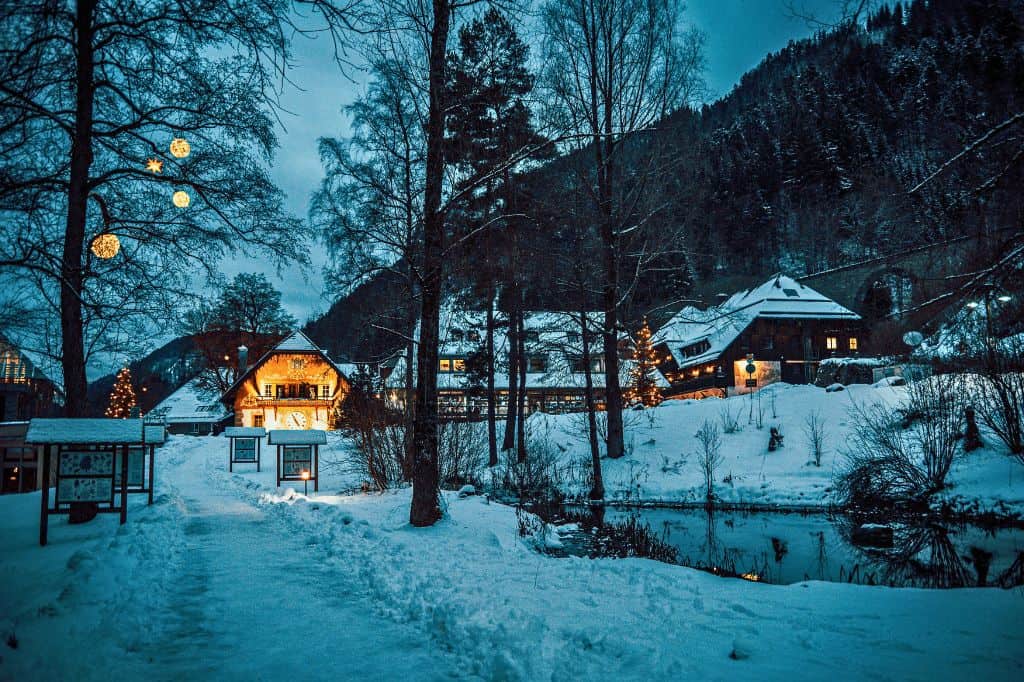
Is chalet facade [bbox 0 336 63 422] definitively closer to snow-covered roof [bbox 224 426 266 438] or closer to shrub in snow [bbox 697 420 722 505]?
snow-covered roof [bbox 224 426 266 438]

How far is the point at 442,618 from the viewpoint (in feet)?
16.9

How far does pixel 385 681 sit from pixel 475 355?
2142cm

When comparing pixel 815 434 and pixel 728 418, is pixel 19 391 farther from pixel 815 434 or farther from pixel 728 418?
pixel 815 434

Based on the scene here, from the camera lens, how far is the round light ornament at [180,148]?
10188 millimetres

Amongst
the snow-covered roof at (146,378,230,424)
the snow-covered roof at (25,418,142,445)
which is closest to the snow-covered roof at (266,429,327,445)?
the snow-covered roof at (25,418,142,445)

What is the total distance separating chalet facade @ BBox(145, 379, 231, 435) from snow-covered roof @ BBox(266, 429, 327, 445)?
4514cm

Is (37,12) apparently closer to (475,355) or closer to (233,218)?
(233,218)

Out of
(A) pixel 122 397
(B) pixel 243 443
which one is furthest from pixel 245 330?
(B) pixel 243 443

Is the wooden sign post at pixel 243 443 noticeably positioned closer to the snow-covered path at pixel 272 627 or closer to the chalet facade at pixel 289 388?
the snow-covered path at pixel 272 627

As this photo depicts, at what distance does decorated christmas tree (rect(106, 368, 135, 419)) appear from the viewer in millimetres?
57250

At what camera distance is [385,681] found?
154 inches

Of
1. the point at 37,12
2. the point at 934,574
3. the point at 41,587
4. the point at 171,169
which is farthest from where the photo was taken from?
the point at 171,169

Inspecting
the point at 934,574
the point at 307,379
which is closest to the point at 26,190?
the point at 934,574

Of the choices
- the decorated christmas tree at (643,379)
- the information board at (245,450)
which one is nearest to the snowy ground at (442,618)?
the information board at (245,450)
